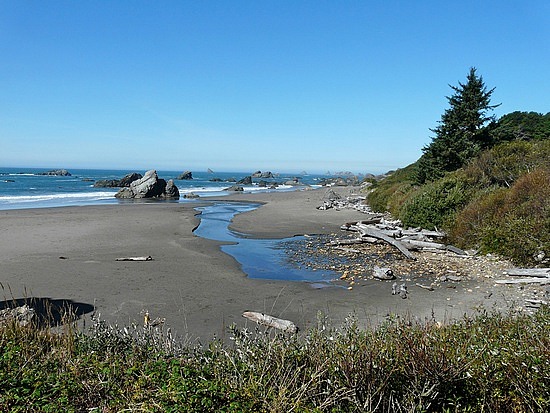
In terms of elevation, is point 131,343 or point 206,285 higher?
point 131,343

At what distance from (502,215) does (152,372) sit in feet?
43.1

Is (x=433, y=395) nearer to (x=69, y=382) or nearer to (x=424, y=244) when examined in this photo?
(x=69, y=382)

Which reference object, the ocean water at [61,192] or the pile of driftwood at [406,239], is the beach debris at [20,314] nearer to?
the pile of driftwood at [406,239]

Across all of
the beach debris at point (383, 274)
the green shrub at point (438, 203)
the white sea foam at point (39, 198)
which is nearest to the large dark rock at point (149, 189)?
the white sea foam at point (39, 198)

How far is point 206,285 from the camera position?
1034 centimetres

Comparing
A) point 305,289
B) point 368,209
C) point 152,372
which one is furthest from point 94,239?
point 368,209

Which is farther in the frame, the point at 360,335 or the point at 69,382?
the point at 360,335

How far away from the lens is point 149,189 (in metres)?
47.2

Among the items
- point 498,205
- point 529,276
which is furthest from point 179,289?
point 498,205

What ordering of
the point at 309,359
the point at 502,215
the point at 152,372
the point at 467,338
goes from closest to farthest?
the point at 152,372 → the point at 309,359 → the point at 467,338 → the point at 502,215

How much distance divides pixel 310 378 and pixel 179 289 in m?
6.81

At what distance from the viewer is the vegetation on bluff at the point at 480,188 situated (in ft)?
38.3

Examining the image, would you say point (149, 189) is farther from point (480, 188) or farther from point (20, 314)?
point (20, 314)

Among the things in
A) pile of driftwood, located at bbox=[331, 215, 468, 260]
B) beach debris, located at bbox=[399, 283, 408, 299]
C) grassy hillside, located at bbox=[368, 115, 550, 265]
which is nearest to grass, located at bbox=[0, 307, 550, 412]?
beach debris, located at bbox=[399, 283, 408, 299]
